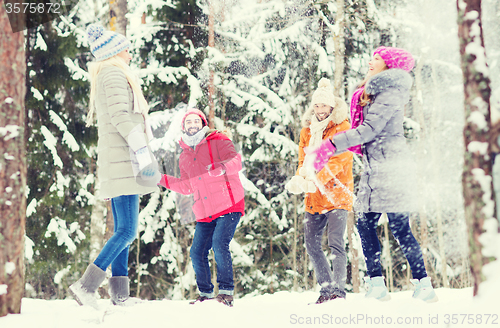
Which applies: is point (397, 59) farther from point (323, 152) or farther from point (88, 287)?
point (88, 287)

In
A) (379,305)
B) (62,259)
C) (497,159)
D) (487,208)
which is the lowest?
(62,259)

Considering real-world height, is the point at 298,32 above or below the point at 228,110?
above

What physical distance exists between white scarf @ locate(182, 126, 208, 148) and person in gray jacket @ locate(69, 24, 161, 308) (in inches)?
21.5

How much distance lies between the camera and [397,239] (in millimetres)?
3225

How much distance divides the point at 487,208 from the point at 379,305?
3.30 ft

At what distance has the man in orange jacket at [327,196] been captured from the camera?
3545 millimetres

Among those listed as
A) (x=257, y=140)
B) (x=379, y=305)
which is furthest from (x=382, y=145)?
(x=257, y=140)

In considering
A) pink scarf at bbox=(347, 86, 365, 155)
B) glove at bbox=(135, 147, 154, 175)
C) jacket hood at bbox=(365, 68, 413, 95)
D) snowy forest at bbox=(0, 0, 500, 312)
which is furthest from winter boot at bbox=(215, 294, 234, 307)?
snowy forest at bbox=(0, 0, 500, 312)

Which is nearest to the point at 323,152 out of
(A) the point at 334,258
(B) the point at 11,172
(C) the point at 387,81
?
(C) the point at 387,81

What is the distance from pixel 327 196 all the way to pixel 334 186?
11cm

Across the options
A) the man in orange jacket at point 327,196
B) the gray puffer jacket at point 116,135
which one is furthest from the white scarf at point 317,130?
the gray puffer jacket at point 116,135

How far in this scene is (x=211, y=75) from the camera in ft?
29.1

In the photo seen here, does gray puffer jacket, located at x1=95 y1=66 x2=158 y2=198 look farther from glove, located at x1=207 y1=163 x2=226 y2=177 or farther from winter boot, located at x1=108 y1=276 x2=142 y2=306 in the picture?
winter boot, located at x1=108 y1=276 x2=142 y2=306

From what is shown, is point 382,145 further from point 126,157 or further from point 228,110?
point 228,110
